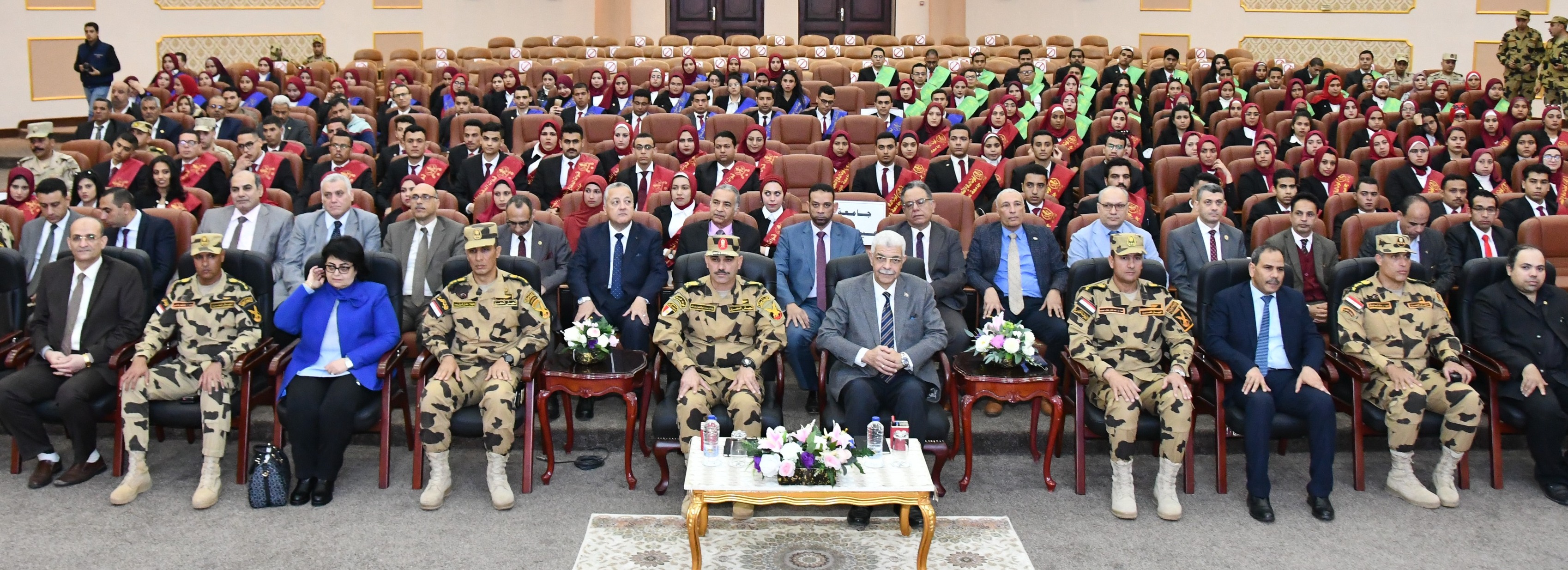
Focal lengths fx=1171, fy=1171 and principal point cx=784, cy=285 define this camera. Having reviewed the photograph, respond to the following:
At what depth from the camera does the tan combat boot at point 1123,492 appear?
457cm

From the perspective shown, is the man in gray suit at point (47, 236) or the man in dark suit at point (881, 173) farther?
the man in dark suit at point (881, 173)

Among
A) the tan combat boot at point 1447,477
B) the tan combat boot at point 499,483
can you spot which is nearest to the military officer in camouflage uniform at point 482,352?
the tan combat boot at point 499,483

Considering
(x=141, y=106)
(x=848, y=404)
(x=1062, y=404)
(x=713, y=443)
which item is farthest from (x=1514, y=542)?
(x=141, y=106)

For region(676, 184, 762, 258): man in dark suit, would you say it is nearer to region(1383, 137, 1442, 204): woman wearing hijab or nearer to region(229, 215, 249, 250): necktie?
region(229, 215, 249, 250): necktie

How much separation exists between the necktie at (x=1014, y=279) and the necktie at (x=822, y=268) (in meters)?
0.92

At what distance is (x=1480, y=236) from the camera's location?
631cm

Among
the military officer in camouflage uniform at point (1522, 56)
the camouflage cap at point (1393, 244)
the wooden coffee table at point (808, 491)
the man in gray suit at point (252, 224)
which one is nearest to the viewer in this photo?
the wooden coffee table at point (808, 491)

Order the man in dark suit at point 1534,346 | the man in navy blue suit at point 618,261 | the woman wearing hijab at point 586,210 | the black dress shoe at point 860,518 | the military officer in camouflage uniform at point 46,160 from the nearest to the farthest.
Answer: the black dress shoe at point 860,518, the man in dark suit at point 1534,346, the man in navy blue suit at point 618,261, the woman wearing hijab at point 586,210, the military officer in camouflage uniform at point 46,160

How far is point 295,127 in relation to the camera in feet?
33.5

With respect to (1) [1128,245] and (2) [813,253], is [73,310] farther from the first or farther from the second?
(1) [1128,245]

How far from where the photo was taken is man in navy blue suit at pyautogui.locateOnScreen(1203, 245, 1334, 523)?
183 inches

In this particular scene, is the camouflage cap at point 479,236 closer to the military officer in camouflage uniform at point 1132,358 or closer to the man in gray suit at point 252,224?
the man in gray suit at point 252,224

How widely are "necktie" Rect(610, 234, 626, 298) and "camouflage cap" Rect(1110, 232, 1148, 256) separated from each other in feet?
7.85

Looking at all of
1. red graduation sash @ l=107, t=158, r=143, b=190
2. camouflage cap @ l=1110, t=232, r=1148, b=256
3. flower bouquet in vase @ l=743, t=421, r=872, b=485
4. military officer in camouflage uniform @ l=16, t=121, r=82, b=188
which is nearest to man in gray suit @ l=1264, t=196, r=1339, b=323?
camouflage cap @ l=1110, t=232, r=1148, b=256
